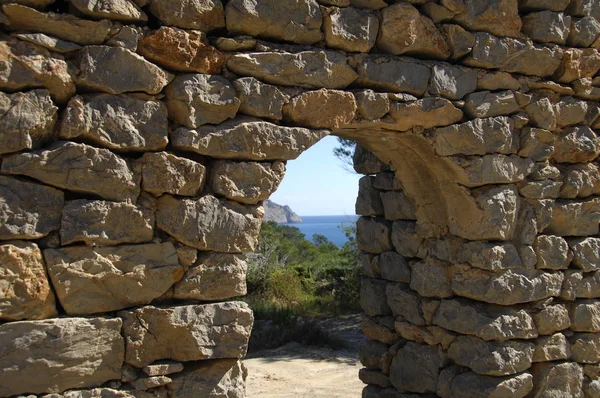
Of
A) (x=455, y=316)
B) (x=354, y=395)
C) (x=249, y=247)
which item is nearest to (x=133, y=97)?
(x=249, y=247)

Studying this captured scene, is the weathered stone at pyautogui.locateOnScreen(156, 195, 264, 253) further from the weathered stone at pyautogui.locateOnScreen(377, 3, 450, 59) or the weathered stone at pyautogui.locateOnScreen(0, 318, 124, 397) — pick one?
the weathered stone at pyautogui.locateOnScreen(377, 3, 450, 59)

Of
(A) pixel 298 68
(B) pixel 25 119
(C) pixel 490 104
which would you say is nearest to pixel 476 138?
(C) pixel 490 104

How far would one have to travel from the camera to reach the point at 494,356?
13.7ft

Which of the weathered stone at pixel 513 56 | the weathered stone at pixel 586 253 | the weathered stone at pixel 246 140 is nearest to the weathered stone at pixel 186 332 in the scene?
the weathered stone at pixel 246 140

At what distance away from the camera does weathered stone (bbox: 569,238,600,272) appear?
4.50 m

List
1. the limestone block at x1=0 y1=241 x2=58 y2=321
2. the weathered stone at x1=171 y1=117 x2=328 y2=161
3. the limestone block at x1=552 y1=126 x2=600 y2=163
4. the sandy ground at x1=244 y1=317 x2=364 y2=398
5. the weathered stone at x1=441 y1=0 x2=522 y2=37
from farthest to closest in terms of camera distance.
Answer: the sandy ground at x1=244 y1=317 x2=364 y2=398 → the limestone block at x1=552 y1=126 x2=600 y2=163 → the weathered stone at x1=441 y1=0 x2=522 y2=37 → the weathered stone at x1=171 y1=117 x2=328 y2=161 → the limestone block at x1=0 y1=241 x2=58 y2=321

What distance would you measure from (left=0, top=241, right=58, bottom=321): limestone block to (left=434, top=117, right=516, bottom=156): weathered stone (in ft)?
8.49

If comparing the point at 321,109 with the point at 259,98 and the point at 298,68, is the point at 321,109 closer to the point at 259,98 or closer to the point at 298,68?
the point at 298,68

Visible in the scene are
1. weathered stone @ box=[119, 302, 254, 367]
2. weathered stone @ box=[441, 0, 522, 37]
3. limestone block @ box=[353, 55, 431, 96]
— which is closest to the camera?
weathered stone @ box=[119, 302, 254, 367]

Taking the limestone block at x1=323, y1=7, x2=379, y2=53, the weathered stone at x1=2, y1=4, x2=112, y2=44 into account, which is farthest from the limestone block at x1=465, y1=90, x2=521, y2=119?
the weathered stone at x1=2, y1=4, x2=112, y2=44

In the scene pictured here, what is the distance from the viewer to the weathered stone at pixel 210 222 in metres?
3.21

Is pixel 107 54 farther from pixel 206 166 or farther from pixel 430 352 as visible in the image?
pixel 430 352

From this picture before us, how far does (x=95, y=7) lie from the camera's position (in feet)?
9.85

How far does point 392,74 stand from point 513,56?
1.04 meters
